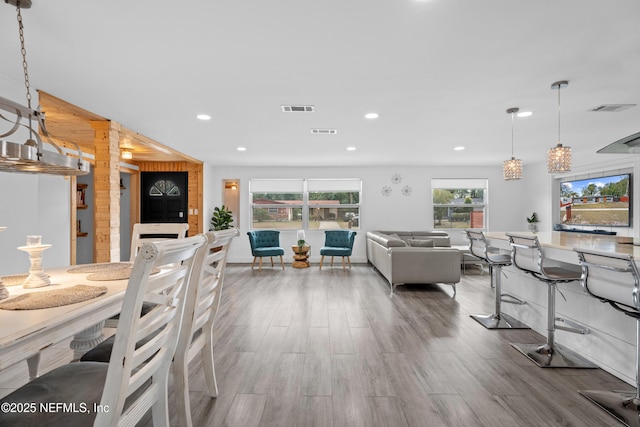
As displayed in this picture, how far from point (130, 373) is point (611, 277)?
250 cm

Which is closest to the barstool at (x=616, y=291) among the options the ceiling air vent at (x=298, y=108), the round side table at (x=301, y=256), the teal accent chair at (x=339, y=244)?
the ceiling air vent at (x=298, y=108)

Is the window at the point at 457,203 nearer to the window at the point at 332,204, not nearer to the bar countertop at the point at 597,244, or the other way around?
the window at the point at 332,204

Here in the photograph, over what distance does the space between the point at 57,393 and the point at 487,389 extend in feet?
7.99

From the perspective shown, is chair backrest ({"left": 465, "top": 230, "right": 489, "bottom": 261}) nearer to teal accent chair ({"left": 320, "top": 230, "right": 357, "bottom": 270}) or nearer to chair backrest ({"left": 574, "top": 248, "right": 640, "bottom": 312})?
chair backrest ({"left": 574, "top": 248, "right": 640, "bottom": 312})

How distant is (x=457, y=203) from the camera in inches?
327

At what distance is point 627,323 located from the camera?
92.4 inches

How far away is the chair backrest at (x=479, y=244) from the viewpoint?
3.60m

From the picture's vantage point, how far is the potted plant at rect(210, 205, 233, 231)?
7734 millimetres

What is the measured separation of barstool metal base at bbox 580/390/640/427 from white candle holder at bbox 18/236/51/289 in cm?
336

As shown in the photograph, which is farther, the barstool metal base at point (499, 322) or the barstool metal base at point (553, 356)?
the barstool metal base at point (499, 322)

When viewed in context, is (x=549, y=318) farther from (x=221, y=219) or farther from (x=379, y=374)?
(x=221, y=219)

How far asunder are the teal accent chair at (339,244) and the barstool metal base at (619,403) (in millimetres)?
4975

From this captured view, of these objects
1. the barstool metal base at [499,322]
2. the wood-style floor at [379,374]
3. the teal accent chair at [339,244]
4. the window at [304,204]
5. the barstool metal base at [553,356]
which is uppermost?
the window at [304,204]

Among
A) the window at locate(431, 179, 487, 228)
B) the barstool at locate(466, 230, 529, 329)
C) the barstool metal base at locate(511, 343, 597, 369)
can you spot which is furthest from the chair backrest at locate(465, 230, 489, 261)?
the window at locate(431, 179, 487, 228)
